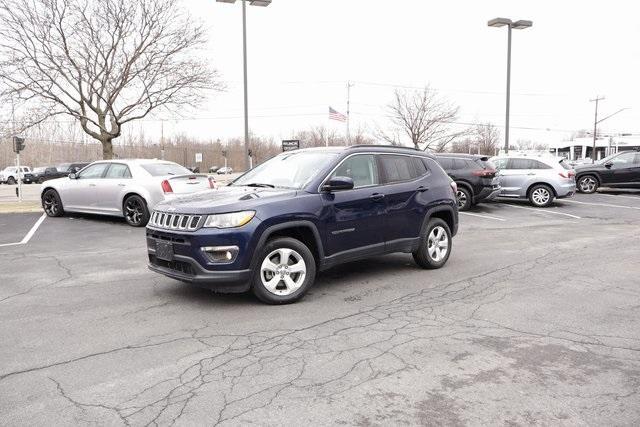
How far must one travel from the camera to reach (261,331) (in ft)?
15.3

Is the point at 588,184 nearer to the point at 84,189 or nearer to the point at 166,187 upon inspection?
the point at 166,187

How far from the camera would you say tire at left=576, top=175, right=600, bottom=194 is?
21016 millimetres

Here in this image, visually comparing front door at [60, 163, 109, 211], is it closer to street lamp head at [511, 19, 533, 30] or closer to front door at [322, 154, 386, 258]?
front door at [322, 154, 386, 258]

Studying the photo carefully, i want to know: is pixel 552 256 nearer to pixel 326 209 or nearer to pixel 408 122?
pixel 326 209

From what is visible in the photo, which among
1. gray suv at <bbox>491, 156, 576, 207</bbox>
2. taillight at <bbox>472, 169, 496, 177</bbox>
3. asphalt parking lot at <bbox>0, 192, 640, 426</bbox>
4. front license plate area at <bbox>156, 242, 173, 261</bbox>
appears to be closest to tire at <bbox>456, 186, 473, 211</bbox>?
taillight at <bbox>472, 169, 496, 177</bbox>

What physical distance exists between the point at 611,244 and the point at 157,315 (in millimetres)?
8350

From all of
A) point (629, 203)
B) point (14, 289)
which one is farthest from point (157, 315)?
point (629, 203)

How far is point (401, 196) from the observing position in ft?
22.0

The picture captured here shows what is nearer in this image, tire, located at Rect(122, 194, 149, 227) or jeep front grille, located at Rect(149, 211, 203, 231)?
jeep front grille, located at Rect(149, 211, 203, 231)

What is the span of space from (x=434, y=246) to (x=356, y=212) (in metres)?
1.74

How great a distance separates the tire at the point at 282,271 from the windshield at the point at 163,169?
719 cm

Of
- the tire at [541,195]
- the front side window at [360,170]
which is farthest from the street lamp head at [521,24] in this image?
the front side window at [360,170]

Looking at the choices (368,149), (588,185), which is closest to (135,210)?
(368,149)

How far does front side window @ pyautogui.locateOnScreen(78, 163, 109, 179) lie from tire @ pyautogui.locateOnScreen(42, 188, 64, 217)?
1.16 m
